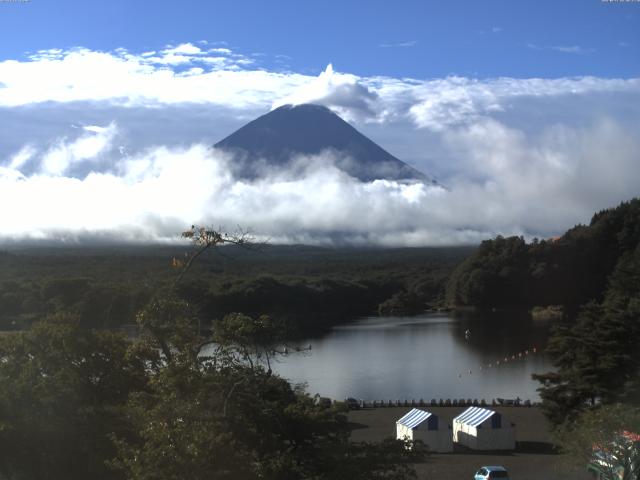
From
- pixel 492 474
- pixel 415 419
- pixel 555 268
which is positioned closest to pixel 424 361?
pixel 415 419

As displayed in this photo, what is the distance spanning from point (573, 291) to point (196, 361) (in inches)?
1703

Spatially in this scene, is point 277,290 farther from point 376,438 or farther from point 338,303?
point 376,438

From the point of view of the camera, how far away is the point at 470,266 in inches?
1933

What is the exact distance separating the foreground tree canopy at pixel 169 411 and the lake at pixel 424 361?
1290 cm

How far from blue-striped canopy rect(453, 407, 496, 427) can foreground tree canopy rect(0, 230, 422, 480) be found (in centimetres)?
683

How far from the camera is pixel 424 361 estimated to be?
27453 millimetres

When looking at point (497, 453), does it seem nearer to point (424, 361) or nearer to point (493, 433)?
point (493, 433)

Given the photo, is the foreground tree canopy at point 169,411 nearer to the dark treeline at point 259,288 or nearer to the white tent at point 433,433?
the white tent at point 433,433

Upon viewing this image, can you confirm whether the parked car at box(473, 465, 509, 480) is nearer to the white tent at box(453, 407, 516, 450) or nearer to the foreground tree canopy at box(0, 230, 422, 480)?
Result: the white tent at box(453, 407, 516, 450)

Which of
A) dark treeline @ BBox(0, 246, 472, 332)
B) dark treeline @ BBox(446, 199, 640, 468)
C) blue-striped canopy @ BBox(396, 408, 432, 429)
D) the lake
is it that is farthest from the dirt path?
dark treeline @ BBox(0, 246, 472, 332)

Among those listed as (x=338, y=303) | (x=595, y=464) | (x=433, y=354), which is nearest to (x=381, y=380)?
(x=433, y=354)

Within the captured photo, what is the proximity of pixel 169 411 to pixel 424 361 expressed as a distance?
74.3 feet

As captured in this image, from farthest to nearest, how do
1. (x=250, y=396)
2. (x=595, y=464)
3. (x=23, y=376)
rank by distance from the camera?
(x=595, y=464) → (x=23, y=376) → (x=250, y=396)

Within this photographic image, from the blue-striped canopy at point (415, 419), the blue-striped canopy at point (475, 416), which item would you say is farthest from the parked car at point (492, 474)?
the blue-striped canopy at point (475, 416)
